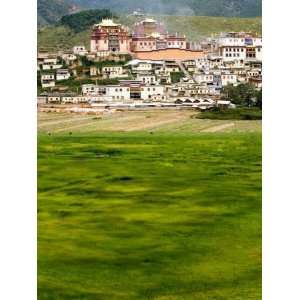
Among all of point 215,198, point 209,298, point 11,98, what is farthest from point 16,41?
point 209,298

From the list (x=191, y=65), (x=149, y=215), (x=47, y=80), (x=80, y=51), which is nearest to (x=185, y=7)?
(x=191, y=65)

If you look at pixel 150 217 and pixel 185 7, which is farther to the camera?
pixel 185 7

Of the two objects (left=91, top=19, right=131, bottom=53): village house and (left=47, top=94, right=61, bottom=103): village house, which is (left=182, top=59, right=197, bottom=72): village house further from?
(left=47, top=94, right=61, bottom=103): village house

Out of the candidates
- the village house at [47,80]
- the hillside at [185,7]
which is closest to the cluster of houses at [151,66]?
the village house at [47,80]

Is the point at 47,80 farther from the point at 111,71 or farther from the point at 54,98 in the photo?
the point at 111,71

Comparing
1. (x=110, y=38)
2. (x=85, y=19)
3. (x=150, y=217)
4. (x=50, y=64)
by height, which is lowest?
(x=150, y=217)

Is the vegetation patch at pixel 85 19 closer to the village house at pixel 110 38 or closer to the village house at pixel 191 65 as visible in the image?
the village house at pixel 110 38

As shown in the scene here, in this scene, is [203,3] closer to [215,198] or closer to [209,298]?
[215,198]

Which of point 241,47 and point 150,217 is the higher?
point 241,47
